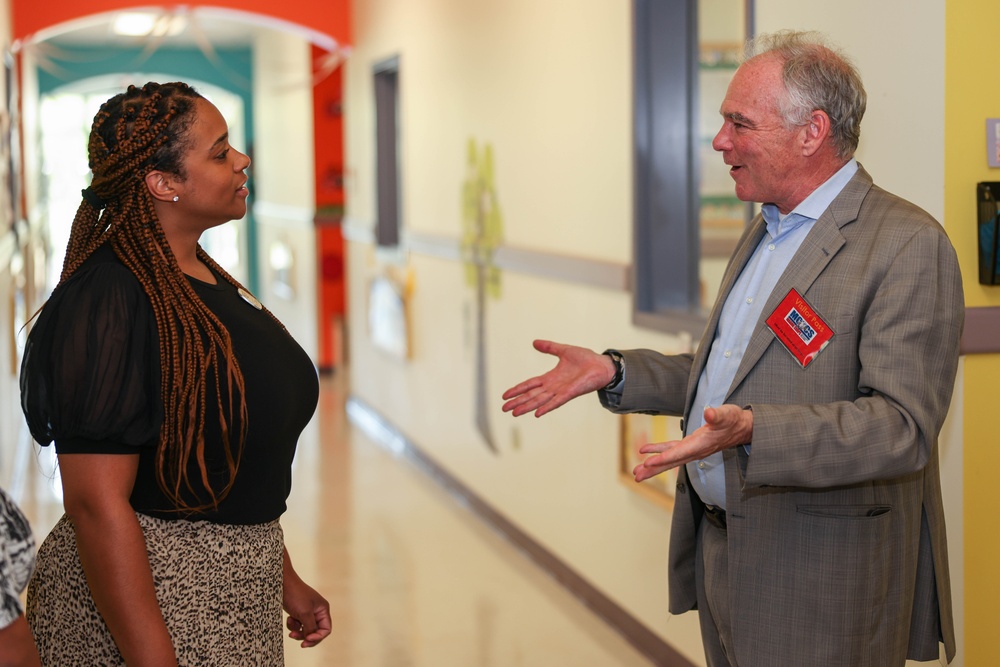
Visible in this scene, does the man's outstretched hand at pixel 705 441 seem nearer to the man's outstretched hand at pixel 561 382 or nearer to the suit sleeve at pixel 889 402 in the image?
the suit sleeve at pixel 889 402

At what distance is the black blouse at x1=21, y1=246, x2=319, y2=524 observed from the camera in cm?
165

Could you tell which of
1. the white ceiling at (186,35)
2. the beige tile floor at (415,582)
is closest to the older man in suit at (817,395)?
the beige tile floor at (415,582)

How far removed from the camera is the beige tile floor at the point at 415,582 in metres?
3.98

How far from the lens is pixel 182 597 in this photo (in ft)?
5.76

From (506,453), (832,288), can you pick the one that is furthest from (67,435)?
(506,453)

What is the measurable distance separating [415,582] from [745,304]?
2.99m

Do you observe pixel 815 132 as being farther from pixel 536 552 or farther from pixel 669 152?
pixel 536 552

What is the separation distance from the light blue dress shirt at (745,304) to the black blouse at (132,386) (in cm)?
74

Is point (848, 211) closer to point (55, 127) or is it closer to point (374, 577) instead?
point (374, 577)

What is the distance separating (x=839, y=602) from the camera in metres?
1.93

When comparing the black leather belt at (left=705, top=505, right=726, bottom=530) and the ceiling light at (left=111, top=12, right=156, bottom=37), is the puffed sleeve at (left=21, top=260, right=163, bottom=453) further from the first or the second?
the ceiling light at (left=111, top=12, right=156, bottom=37)

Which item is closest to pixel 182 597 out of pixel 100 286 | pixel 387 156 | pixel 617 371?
pixel 100 286

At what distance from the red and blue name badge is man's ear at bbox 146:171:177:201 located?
993 mm

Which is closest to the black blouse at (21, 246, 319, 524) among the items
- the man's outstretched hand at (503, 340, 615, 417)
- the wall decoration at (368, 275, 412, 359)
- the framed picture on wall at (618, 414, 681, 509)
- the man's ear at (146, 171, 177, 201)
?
the man's ear at (146, 171, 177, 201)
